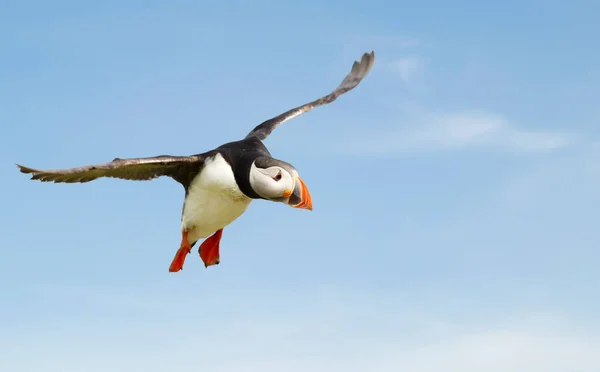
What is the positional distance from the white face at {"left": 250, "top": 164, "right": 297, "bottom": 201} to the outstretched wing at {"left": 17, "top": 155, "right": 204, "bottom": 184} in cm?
160

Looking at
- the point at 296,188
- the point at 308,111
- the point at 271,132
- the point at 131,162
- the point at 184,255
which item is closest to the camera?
the point at 296,188

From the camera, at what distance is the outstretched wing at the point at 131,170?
1154 centimetres

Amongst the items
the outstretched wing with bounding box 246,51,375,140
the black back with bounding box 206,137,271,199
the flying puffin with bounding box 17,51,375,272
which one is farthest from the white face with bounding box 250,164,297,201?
the outstretched wing with bounding box 246,51,375,140

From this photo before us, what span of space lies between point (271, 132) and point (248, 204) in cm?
283

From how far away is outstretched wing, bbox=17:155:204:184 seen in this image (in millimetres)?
11544

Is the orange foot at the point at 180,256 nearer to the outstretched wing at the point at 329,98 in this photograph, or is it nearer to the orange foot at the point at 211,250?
the orange foot at the point at 211,250

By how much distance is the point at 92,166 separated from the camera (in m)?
11.7

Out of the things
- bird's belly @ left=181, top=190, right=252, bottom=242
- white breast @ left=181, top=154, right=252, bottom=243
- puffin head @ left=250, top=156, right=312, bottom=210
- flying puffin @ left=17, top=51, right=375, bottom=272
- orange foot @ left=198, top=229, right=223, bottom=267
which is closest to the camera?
puffin head @ left=250, top=156, right=312, bottom=210

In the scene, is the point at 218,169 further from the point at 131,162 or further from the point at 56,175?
the point at 56,175

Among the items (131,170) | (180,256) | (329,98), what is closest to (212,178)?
(131,170)

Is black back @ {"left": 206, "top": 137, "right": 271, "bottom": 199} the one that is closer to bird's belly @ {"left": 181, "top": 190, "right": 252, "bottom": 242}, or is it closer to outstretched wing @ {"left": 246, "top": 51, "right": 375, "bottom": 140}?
bird's belly @ {"left": 181, "top": 190, "right": 252, "bottom": 242}

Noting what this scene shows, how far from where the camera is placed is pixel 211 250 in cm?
1427

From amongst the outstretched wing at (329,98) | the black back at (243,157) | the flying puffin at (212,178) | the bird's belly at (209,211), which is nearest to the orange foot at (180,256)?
the flying puffin at (212,178)

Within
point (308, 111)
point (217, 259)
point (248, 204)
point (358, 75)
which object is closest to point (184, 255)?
point (217, 259)
